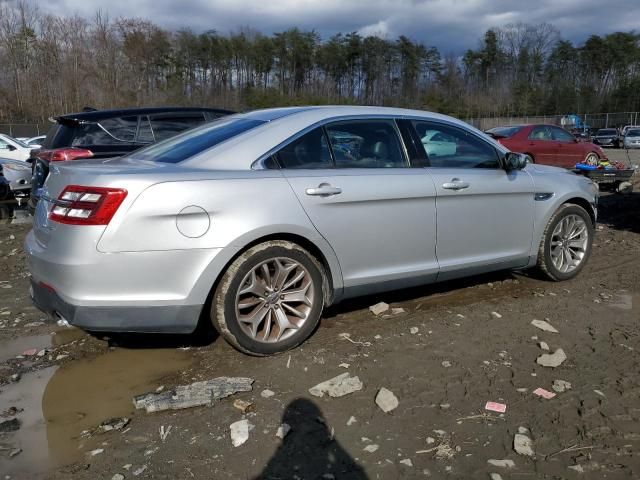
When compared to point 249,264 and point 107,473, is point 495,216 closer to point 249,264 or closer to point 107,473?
point 249,264

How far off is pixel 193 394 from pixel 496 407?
169 centimetres

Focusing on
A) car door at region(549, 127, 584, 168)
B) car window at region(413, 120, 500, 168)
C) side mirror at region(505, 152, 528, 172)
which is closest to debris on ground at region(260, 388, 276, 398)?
car window at region(413, 120, 500, 168)

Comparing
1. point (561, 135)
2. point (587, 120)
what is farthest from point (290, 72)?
point (561, 135)

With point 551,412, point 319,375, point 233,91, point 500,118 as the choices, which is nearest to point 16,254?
point 319,375

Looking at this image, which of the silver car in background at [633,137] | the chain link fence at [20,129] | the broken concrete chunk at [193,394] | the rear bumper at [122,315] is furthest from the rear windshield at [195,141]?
the chain link fence at [20,129]

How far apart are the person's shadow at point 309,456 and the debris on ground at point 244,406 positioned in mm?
203

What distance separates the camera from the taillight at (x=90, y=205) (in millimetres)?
3133

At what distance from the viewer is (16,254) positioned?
7.02 metres

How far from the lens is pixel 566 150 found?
1664 centimetres

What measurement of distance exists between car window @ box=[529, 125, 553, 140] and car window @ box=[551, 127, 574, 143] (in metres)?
0.23

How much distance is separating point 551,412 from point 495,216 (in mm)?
1966

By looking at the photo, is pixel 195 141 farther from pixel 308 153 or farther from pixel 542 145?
pixel 542 145

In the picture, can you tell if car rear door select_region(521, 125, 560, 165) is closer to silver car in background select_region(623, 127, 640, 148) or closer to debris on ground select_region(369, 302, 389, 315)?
debris on ground select_region(369, 302, 389, 315)

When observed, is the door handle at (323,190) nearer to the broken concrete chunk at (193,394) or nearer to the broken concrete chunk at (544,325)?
the broken concrete chunk at (193,394)
